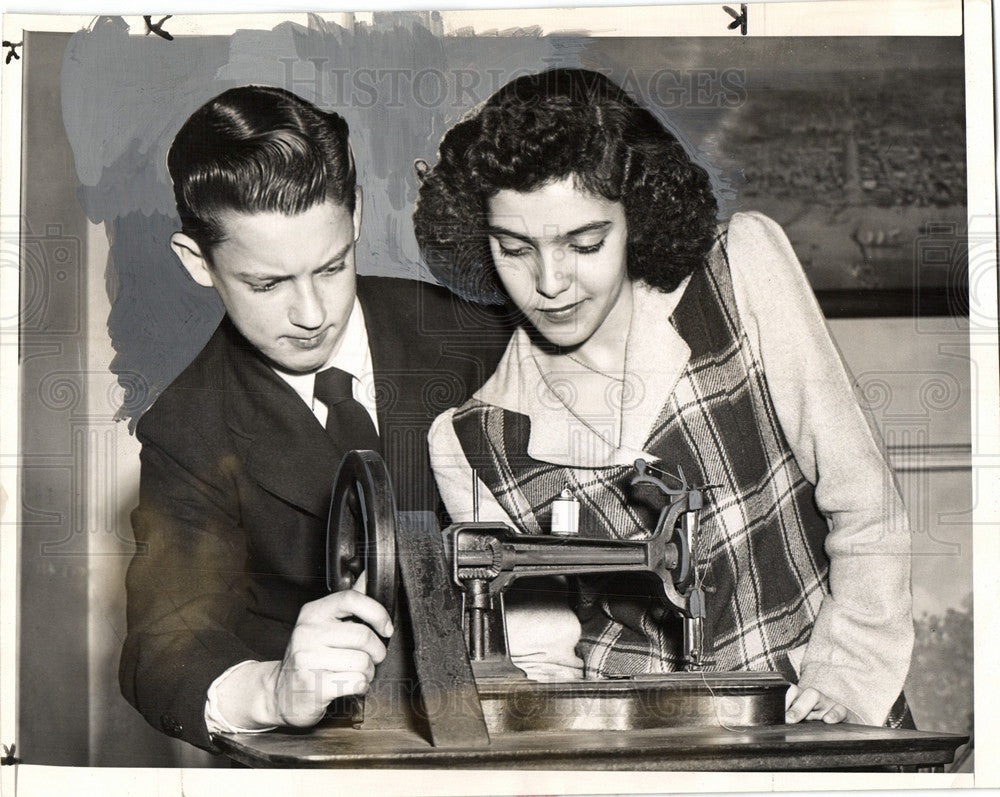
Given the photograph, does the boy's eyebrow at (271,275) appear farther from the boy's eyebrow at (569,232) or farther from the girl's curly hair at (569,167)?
the boy's eyebrow at (569,232)

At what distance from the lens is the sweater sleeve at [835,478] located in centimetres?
169

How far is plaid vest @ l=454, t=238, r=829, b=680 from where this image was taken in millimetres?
1675

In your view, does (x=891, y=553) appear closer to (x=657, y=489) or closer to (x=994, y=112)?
(x=657, y=489)

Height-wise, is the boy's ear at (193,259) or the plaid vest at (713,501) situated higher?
the boy's ear at (193,259)

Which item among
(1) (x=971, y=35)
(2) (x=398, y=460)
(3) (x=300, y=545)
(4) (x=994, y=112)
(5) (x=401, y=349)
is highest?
(1) (x=971, y=35)

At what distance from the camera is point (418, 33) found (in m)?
1.77

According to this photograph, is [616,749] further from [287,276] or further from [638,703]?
[287,276]

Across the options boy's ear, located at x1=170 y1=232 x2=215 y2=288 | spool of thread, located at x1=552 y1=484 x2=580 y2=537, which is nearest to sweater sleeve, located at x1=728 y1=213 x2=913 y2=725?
spool of thread, located at x1=552 y1=484 x2=580 y2=537

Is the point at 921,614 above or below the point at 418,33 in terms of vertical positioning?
below

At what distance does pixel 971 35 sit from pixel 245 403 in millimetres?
1302

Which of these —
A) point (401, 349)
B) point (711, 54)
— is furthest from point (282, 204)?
point (711, 54)

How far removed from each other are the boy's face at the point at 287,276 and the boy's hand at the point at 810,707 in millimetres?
890

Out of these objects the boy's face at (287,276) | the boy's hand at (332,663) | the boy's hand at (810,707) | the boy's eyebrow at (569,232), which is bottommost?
the boy's hand at (810,707)

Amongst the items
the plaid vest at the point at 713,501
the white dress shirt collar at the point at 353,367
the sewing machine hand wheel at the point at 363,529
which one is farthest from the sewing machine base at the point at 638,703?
the white dress shirt collar at the point at 353,367
